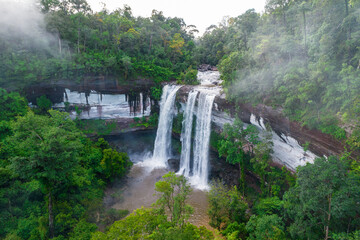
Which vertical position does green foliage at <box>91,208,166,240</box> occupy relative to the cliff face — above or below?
below

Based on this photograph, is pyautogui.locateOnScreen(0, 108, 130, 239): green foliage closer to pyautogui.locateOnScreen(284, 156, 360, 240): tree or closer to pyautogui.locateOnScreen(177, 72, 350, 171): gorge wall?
pyautogui.locateOnScreen(284, 156, 360, 240): tree

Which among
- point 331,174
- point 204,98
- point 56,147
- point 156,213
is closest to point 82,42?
point 204,98

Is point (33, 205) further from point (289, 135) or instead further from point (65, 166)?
point (289, 135)

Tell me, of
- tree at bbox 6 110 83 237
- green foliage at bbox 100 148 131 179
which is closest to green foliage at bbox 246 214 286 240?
tree at bbox 6 110 83 237

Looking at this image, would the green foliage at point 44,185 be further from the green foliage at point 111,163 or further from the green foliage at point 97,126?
the green foliage at point 97,126

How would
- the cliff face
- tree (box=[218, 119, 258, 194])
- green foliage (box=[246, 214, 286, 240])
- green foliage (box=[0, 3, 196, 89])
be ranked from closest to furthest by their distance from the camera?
green foliage (box=[246, 214, 286, 240]) → the cliff face → tree (box=[218, 119, 258, 194]) → green foliage (box=[0, 3, 196, 89])

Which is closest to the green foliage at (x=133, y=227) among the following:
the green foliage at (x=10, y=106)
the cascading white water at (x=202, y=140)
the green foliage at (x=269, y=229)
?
the green foliage at (x=269, y=229)
